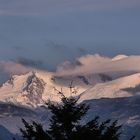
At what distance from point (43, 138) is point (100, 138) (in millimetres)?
3071

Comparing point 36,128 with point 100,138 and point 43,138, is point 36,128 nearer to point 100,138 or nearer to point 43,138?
point 43,138

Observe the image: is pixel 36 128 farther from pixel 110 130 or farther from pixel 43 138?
pixel 110 130

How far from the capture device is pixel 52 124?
139 feet

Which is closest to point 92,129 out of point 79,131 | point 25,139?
point 79,131

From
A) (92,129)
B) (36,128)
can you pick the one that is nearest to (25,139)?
(36,128)

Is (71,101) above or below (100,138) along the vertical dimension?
above

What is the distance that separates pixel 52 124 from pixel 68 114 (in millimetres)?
1063

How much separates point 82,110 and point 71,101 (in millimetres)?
970

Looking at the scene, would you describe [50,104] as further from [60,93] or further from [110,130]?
[110,130]

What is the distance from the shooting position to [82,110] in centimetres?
4259

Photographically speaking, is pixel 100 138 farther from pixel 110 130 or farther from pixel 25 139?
pixel 25 139

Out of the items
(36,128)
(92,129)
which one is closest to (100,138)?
(92,129)

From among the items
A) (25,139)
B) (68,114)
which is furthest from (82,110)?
(25,139)

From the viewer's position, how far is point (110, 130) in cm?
4194
